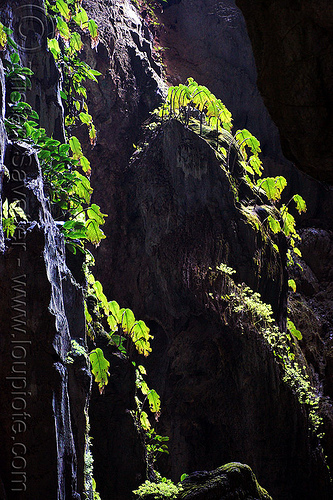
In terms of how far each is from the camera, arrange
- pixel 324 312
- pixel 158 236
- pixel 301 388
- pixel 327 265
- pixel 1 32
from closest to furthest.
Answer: pixel 1 32
pixel 301 388
pixel 158 236
pixel 324 312
pixel 327 265

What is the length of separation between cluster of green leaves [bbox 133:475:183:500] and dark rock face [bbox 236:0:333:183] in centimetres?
425

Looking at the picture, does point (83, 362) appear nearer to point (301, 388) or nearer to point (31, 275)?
point (31, 275)

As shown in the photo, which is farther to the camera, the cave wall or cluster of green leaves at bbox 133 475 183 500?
cluster of green leaves at bbox 133 475 183 500

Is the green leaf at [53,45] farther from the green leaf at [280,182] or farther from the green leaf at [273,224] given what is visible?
the green leaf at [280,182]

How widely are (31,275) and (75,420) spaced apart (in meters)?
2.00

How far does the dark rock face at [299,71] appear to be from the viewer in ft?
6.99

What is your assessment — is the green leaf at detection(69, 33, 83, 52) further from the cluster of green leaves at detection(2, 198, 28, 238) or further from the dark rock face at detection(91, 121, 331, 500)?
the cluster of green leaves at detection(2, 198, 28, 238)

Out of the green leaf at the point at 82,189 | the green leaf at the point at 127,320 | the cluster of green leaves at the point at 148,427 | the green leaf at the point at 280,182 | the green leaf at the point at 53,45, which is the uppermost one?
the green leaf at the point at 53,45

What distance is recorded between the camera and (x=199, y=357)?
28.8 feet

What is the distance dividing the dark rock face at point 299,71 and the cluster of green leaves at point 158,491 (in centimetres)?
425

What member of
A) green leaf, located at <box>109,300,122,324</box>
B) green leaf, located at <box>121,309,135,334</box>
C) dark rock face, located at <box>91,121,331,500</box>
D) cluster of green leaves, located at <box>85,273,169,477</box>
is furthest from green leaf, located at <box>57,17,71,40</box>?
green leaf, located at <box>121,309,135,334</box>

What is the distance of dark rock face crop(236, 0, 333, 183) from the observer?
83.9 inches

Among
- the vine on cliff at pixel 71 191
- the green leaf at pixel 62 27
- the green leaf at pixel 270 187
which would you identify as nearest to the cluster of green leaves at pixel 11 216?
the vine on cliff at pixel 71 191

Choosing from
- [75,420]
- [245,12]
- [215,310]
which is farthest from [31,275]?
[215,310]
